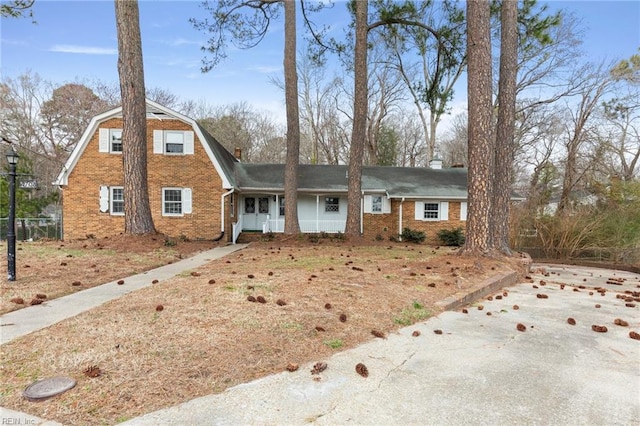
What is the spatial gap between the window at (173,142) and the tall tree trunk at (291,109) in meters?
4.52

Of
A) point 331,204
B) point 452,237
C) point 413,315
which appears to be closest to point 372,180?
point 331,204

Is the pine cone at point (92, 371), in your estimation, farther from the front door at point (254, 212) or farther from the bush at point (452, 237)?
the bush at point (452, 237)

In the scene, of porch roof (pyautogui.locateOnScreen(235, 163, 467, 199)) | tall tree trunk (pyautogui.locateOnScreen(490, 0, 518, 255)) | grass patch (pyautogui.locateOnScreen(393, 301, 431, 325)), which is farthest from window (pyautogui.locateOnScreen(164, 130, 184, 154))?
grass patch (pyautogui.locateOnScreen(393, 301, 431, 325))

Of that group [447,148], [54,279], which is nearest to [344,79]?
[447,148]

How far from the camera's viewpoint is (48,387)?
2.41 m

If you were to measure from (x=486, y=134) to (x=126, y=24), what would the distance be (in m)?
9.49

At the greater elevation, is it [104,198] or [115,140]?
[115,140]

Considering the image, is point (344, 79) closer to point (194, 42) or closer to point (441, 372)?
point (194, 42)

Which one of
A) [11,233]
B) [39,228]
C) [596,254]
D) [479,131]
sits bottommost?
[596,254]

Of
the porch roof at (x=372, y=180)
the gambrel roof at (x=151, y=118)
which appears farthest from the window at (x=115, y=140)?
the porch roof at (x=372, y=180)

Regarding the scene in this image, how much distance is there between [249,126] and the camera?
32.5 metres

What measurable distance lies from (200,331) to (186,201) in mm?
12492

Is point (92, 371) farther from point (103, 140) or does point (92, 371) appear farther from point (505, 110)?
point (103, 140)

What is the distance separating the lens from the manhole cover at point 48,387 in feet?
7.58
